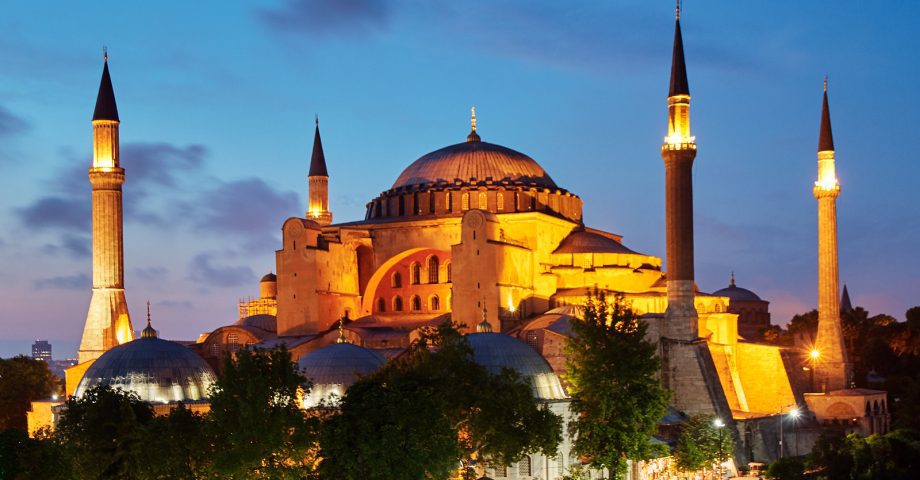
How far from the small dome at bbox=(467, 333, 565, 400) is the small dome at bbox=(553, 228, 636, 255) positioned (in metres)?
12.5

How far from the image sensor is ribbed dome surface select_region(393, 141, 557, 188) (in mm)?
51656

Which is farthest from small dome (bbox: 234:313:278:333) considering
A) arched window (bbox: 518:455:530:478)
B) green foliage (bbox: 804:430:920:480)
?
green foliage (bbox: 804:430:920:480)

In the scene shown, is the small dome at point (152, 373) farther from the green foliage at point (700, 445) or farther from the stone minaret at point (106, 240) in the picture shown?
the green foliage at point (700, 445)

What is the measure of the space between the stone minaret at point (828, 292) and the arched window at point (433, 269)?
14589 millimetres

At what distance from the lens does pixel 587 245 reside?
49094mm

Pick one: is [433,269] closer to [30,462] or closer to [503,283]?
[503,283]

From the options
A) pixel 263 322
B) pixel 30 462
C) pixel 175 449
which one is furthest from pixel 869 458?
pixel 263 322

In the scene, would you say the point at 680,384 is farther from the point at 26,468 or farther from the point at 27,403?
the point at 27,403

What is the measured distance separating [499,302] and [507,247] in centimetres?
210

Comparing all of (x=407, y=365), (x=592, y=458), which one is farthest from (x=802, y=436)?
(x=407, y=365)

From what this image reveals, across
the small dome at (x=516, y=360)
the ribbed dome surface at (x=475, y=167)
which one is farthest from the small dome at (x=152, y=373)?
the ribbed dome surface at (x=475, y=167)

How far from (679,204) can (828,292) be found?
959 centimetres

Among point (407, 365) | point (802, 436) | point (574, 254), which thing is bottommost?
point (802, 436)

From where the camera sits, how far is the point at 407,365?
3206 centimetres
